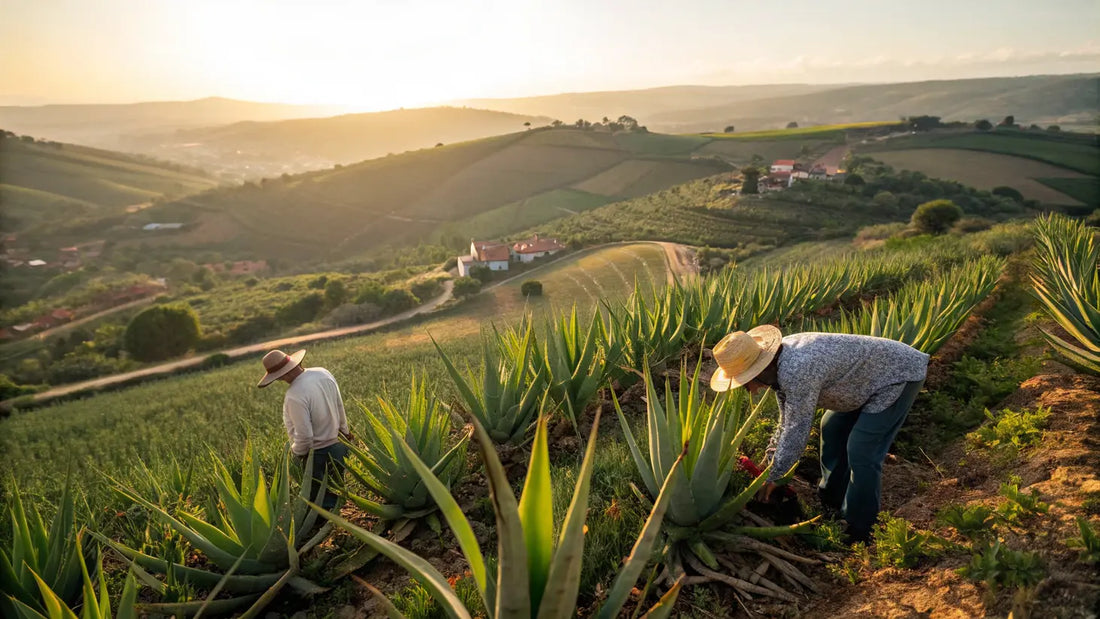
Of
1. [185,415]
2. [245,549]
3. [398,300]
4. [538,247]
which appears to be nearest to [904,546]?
[245,549]

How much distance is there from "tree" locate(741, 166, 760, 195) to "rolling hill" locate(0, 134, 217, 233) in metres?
92.6

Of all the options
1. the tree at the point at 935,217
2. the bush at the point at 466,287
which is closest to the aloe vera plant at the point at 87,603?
the bush at the point at 466,287

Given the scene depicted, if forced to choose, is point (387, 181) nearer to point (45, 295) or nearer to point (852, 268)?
point (45, 295)

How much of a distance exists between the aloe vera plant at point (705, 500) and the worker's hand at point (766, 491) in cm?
13

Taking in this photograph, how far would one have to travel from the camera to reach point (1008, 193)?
4941 centimetres

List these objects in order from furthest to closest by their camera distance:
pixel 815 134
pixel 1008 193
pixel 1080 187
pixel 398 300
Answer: pixel 815 134, pixel 1008 193, pixel 1080 187, pixel 398 300

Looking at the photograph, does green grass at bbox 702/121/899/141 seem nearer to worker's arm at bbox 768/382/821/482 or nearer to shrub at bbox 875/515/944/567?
worker's arm at bbox 768/382/821/482

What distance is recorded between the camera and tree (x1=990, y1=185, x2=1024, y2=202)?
4841 centimetres

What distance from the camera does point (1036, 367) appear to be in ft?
16.2

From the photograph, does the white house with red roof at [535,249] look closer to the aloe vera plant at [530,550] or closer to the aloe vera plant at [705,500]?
the aloe vera plant at [705,500]

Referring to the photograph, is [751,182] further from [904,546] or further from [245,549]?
[245,549]

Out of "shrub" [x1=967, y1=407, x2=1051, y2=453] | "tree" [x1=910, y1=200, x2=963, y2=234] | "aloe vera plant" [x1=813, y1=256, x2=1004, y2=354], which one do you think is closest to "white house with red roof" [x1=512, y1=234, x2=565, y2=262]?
"tree" [x1=910, y1=200, x2=963, y2=234]

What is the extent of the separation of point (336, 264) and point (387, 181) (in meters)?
24.8

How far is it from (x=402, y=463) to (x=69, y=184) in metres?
133
